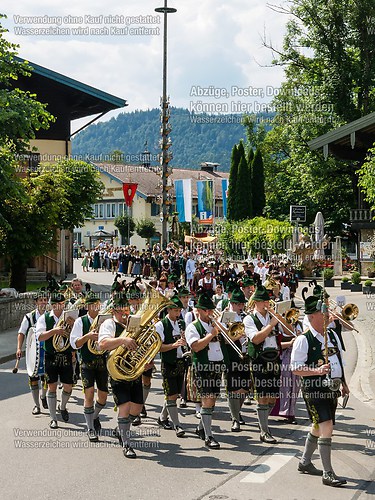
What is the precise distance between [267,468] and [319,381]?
4.31 ft

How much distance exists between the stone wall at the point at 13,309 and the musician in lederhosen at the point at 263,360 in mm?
13081

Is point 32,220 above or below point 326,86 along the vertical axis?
below

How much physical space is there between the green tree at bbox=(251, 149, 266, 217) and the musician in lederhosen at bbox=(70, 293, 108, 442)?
49.6m

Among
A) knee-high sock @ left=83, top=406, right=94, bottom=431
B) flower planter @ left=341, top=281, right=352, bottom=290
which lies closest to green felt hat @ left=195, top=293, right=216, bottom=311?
knee-high sock @ left=83, top=406, right=94, bottom=431

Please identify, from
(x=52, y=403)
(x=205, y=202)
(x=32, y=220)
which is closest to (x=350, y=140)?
(x=32, y=220)

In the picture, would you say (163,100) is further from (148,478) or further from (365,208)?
(148,478)

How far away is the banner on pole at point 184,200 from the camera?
52984 millimetres

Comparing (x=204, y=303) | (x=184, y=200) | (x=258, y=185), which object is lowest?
(x=204, y=303)

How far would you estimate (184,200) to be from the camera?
177 feet

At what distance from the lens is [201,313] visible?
10219 mm

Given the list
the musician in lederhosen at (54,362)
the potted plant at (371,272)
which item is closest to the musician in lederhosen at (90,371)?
the musician in lederhosen at (54,362)

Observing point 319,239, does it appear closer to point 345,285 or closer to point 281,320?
point 345,285

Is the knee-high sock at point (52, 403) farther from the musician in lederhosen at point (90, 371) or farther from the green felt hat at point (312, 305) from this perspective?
the green felt hat at point (312, 305)

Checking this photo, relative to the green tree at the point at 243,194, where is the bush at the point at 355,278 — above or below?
below
